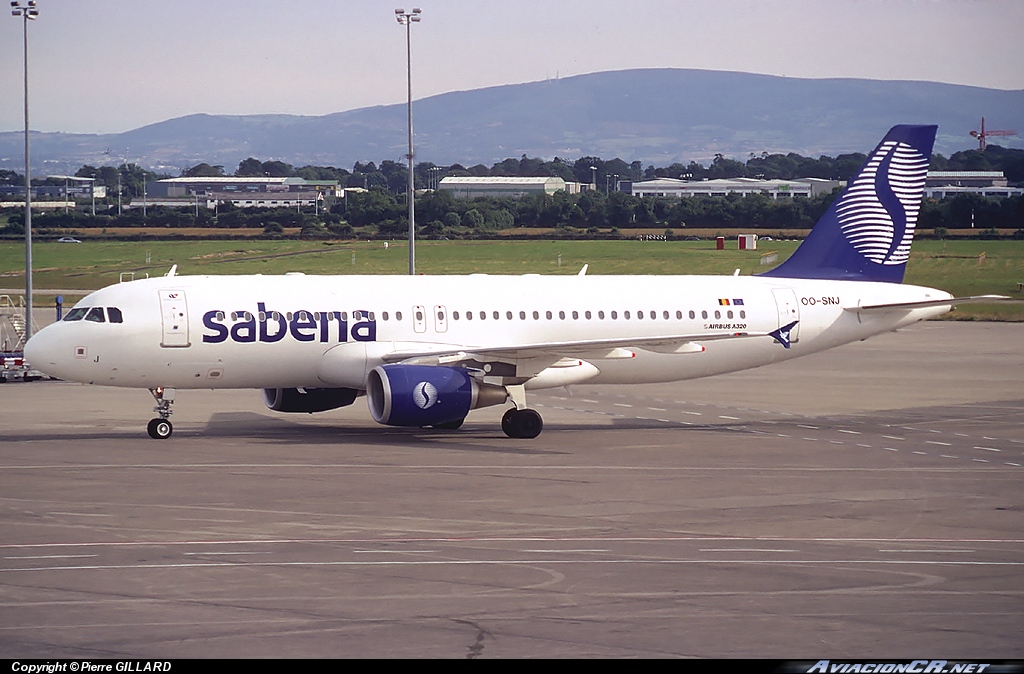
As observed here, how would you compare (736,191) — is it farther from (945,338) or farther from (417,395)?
(417,395)

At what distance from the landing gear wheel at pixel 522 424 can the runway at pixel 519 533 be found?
46 centimetres

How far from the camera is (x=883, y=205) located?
40375 millimetres

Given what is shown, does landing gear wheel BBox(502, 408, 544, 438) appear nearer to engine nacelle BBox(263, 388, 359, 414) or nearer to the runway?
the runway

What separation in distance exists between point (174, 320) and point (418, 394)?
20.9 ft

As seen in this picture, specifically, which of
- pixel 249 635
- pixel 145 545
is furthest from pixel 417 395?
pixel 249 635

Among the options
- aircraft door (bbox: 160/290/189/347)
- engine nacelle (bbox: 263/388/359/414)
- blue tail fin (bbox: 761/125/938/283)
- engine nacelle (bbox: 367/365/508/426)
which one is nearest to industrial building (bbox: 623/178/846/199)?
blue tail fin (bbox: 761/125/938/283)

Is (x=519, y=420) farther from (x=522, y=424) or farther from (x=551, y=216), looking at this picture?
(x=551, y=216)

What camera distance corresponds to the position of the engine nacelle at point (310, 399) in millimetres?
36625

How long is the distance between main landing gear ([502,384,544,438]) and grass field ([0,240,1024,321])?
52.4 m

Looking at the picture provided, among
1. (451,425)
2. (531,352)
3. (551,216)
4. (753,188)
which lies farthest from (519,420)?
(753,188)

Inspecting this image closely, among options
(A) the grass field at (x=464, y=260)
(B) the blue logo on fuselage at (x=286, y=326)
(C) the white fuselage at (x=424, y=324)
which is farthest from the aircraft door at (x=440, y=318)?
(A) the grass field at (x=464, y=260)

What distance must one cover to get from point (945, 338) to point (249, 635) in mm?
54803

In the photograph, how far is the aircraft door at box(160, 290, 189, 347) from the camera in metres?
33.8
